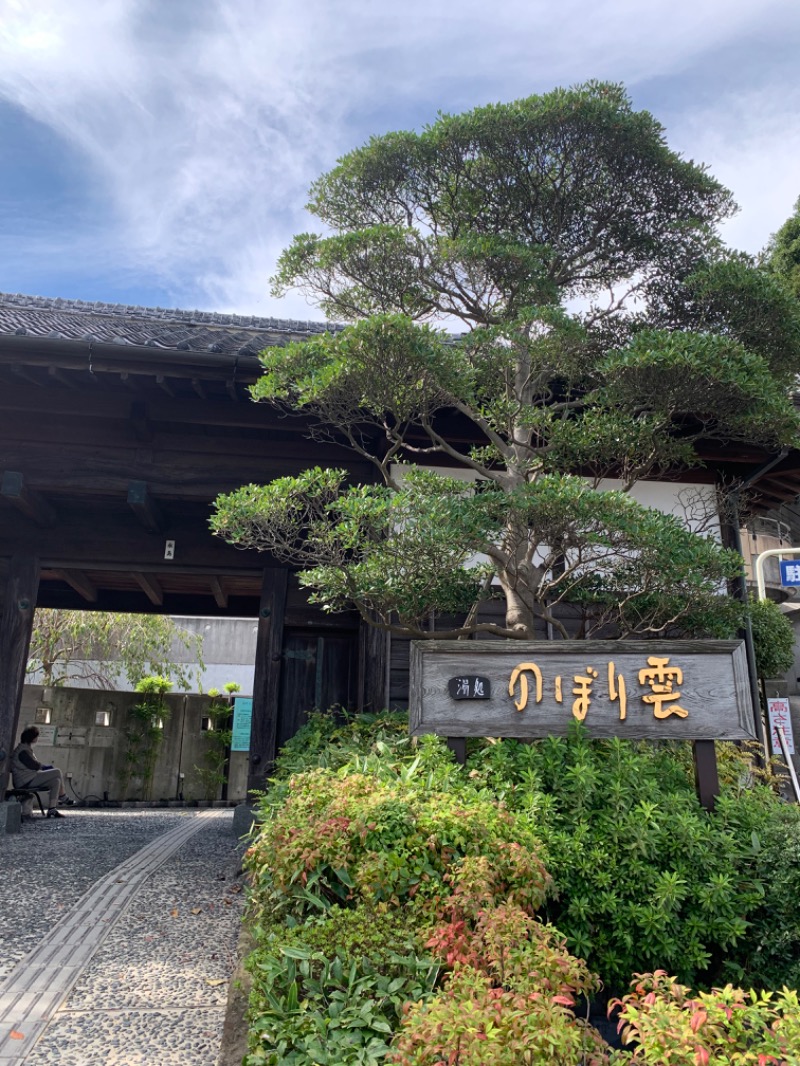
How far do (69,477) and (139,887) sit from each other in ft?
13.0

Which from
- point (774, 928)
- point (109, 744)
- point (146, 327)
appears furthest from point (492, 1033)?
point (109, 744)

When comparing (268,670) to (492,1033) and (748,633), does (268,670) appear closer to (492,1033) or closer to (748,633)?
(748,633)

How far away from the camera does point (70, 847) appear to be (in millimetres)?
6945

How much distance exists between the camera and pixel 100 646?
1770 cm

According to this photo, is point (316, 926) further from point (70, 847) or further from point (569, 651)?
point (70, 847)

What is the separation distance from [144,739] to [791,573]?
40.3 ft

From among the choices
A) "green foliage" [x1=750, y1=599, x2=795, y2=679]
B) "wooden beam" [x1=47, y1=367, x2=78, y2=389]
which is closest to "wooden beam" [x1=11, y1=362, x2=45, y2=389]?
"wooden beam" [x1=47, y1=367, x2=78, y2=389]

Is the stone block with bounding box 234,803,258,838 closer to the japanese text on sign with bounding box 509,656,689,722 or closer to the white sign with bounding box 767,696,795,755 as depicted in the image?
the japanese text on sign with bounding box 509,656,689,722

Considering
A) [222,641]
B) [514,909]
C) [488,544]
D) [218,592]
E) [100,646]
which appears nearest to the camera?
[514,909]

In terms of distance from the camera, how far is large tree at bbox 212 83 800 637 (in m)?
5.05

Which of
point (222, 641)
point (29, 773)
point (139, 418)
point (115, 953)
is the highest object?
point (139, 418)

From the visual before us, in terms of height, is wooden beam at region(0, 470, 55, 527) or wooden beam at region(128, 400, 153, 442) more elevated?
wooden beam at region(128, 400, 153, 442)

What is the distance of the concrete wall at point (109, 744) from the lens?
14.7m

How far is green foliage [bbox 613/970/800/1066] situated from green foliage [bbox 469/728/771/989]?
1219mm
